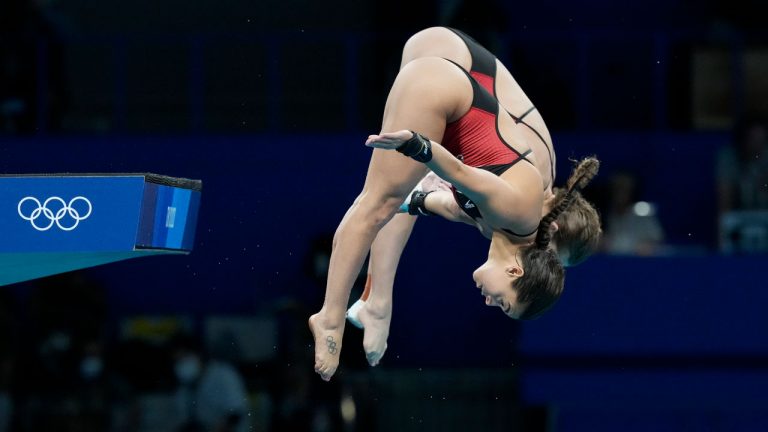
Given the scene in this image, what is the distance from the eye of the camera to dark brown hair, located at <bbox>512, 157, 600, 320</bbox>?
5012mm

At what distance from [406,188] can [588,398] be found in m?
3.10

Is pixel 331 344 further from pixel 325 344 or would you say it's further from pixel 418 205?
pixel 418 205

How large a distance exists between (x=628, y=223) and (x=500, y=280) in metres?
3.43

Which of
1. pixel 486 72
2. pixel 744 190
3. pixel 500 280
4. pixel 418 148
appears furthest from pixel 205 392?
pixel 418 148

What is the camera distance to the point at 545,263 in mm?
5051

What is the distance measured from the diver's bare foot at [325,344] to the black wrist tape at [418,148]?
898mm

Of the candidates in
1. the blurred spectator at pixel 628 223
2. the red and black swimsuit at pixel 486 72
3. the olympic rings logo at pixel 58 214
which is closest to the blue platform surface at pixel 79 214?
the olympic rings logo at pixel 58 214

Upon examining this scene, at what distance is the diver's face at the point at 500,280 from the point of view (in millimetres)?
4992

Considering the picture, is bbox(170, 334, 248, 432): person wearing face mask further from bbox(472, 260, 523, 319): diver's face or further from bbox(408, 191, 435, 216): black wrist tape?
bbox(472, 260, 523, 319): diver's face

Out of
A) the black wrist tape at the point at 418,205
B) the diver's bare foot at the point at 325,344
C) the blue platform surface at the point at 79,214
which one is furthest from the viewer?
the black wrist tape at the point at 418,205

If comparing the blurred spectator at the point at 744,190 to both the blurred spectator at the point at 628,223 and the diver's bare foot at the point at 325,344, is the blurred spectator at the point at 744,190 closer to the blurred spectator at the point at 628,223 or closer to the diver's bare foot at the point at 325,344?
the blurred spectator at the point at 628,223

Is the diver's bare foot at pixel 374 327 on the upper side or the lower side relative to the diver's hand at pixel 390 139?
lower

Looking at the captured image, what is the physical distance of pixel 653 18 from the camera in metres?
9.80

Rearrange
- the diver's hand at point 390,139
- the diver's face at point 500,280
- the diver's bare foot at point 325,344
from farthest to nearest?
the diver's bare foot at point 325,344
the diver's face at point 500,280
the diver's hand at point 390,139
